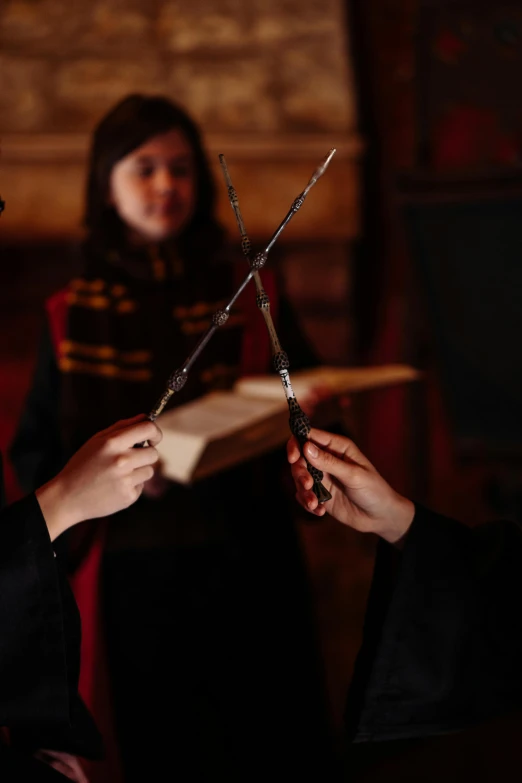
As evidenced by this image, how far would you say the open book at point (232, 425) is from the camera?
0.91m

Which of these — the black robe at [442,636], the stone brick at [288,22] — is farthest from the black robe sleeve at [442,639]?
the stone brick at [288,22]

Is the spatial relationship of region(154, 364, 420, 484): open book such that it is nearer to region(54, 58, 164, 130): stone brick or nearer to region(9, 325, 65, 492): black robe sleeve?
region(9, 325, 65, 492): black robe sleeve

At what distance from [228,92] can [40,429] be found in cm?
106

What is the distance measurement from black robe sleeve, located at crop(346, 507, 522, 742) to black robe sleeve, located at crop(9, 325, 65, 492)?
57 cm

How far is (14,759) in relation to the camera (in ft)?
2.33

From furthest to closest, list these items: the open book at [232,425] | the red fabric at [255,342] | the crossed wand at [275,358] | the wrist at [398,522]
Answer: the red fabric at [255,342] → the open book at [232,425] → the wrist at [398,522] → the crossed wand at [275,358]

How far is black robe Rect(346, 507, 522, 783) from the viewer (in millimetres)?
715

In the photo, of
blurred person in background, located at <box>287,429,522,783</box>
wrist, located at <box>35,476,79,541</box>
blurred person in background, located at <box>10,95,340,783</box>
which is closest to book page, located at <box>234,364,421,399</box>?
blurred person in background, located at <box>10,95,340,783</box>

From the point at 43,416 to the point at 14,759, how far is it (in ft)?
1.99

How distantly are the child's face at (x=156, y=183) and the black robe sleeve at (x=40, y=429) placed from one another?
0.26 meters

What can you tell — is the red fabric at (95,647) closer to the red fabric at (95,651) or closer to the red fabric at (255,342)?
the red fabric at (95,651)

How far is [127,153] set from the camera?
1.14 m

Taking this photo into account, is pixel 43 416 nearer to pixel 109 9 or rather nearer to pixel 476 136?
pixel 109 9

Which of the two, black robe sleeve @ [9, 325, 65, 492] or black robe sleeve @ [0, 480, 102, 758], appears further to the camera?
black robe sleeve @ [9, 325, 65, 492]
